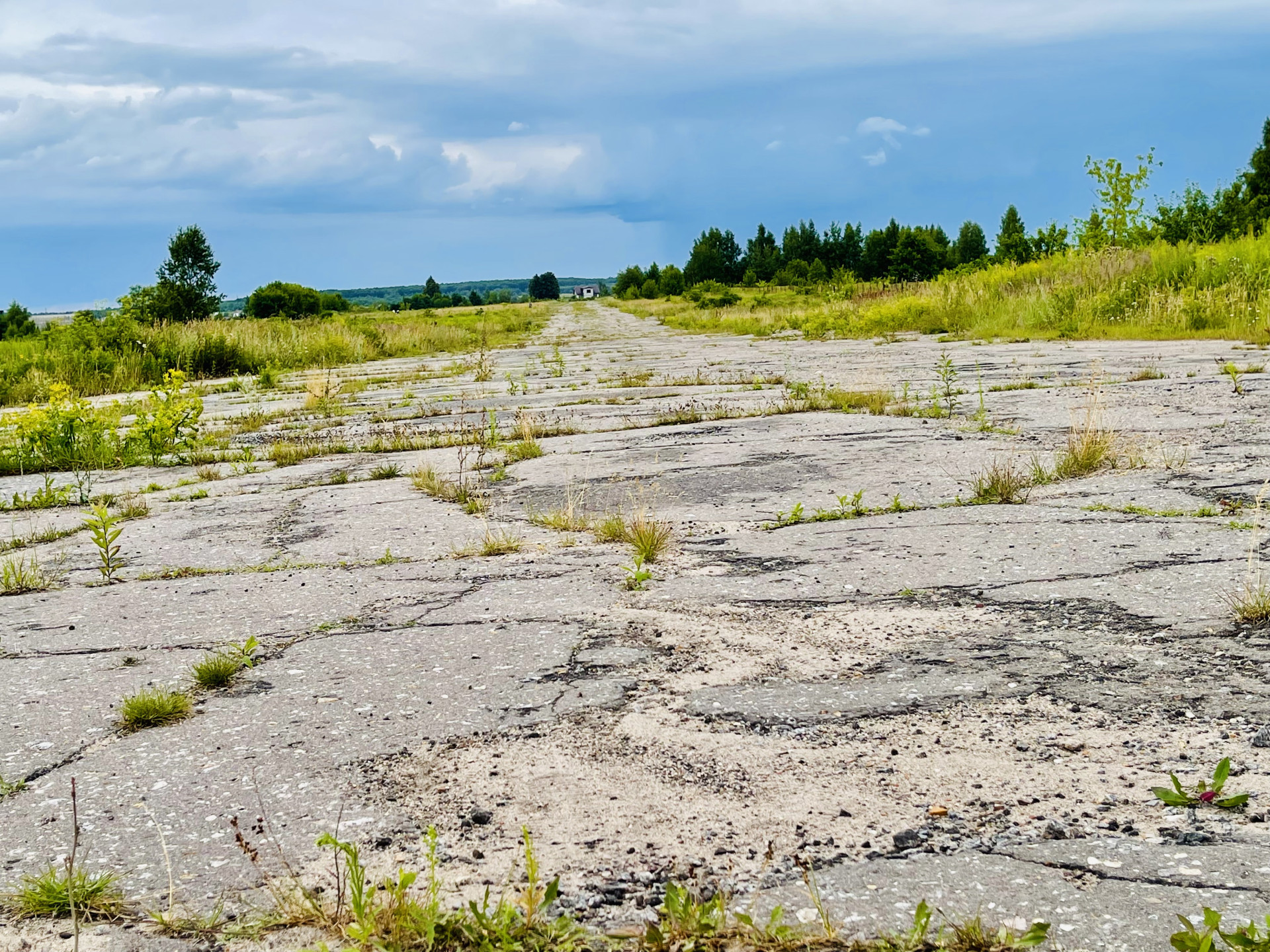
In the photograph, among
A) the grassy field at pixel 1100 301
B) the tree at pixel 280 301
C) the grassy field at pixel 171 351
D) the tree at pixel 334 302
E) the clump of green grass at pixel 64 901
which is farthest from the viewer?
the tree at pixel 334 302

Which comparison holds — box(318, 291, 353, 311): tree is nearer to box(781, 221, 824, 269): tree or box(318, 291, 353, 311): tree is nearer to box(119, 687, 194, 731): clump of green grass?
box(781, 221, 824, 269): tree

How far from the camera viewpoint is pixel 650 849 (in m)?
2.20

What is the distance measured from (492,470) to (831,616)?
4396mm

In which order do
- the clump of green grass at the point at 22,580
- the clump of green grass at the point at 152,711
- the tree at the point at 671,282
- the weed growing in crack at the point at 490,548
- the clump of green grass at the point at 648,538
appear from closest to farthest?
the clump of green grass at the point at 152,711, the clump of green grass at the point at 648,538, the clump of green grass at the point at 22,580, the weed growing in crack at the point at 490,548, the tree at the point at 671,282

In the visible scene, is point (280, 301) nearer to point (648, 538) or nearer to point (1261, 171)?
point (1261, 171)

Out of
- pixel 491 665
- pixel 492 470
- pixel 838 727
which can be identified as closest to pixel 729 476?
pixel 492 470

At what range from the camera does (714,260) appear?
4454 inches

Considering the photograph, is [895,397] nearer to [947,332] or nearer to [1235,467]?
[1235,467]

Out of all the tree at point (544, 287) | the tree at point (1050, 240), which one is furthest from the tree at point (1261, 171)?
the tree at point (544, 287)

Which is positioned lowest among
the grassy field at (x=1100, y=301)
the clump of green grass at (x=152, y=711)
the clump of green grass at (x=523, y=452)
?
the clump of green grass at (x=152, y=711)

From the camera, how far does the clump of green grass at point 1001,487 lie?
219 inches

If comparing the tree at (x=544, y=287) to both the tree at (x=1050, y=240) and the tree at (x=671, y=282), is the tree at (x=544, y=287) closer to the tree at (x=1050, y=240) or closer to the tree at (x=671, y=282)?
the tree at (x=671, y=282)

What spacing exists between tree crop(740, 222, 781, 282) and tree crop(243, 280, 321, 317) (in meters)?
39.3

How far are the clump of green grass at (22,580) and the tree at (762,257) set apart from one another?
310 ft
